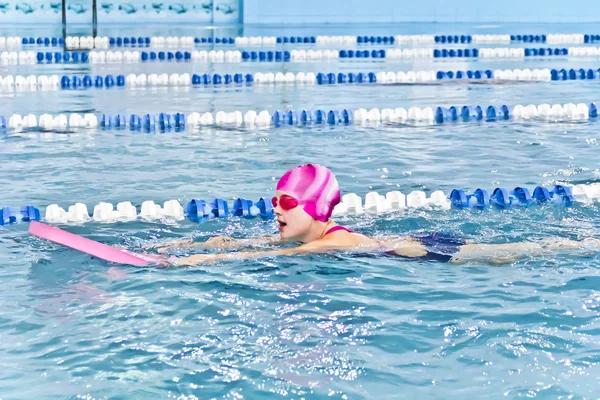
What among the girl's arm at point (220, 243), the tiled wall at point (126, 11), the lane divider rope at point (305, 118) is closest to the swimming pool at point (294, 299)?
the girl's arm at point (220, 243)

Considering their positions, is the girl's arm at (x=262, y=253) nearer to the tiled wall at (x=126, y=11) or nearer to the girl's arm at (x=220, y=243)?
the girl's arm at (x=220, y=243)

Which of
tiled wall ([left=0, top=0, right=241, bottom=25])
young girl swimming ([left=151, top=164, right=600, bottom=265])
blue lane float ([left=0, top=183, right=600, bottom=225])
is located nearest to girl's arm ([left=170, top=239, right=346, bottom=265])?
young girl swimming ([left=151, top=164, right=600, bottom=265])

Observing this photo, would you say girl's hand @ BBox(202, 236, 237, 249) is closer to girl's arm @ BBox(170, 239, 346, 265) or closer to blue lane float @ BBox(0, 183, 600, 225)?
A: girl's arm @ BBox(170, 239, 346, 265)

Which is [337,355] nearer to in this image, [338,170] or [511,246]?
[511,246]

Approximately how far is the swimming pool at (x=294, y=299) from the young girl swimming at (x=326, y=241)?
0.24 ft

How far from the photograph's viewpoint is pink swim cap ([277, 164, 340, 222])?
14.3ft

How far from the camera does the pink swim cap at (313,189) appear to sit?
171 inches

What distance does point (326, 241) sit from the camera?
4.42 meters

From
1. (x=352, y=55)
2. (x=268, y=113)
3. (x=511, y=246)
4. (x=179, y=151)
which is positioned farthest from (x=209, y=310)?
(x=352, y=55)

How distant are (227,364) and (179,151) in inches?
170

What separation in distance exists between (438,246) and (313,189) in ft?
2.18

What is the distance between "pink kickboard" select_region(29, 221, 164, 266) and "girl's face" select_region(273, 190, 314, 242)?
573 mm

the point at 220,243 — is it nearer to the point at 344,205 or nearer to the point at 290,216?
the point at 290,216

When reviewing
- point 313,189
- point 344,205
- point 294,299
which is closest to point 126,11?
point 344,205
